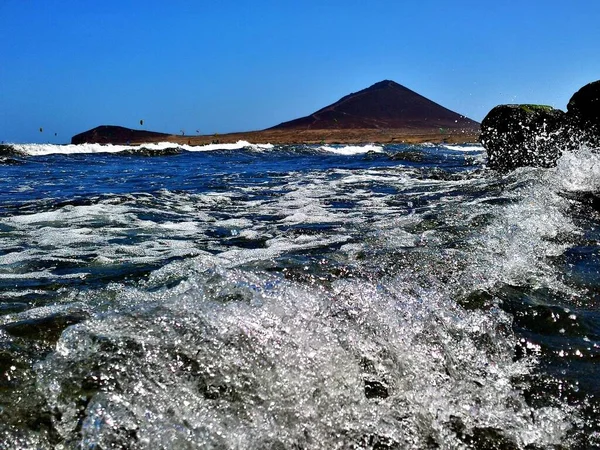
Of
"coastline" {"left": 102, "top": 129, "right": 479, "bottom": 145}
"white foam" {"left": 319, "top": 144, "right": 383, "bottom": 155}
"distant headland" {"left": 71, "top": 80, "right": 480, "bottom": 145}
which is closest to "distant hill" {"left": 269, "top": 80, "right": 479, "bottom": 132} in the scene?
"distant headland" {"left": 71, "top": 80, "right": 480, "bottom": 145}

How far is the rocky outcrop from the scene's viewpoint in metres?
7.77

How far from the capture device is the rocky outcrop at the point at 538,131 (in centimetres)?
777

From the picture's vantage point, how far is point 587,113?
779 centimetres

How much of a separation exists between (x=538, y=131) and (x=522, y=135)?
10.9 inches

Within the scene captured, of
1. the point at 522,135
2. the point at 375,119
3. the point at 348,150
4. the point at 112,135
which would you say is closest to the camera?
the point at 522,135

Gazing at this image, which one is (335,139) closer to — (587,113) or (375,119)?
(375,119)

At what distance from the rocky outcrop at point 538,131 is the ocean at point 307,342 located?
5.47m

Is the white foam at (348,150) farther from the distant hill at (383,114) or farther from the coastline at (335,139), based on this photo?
the distant hill at (383,114)

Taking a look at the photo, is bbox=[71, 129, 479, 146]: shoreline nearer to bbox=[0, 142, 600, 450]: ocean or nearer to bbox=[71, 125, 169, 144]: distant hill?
bbox=[71, 125, 169, 144]: distant hill

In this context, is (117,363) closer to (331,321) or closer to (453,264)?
(331,321)

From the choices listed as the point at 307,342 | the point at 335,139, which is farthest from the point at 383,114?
the point at 307,342

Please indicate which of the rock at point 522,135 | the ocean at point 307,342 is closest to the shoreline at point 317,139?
the rock at point 522,135

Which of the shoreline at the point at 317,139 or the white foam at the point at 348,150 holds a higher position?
the shoreline at the point at 317,139

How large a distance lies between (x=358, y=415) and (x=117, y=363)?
0.68 metres
